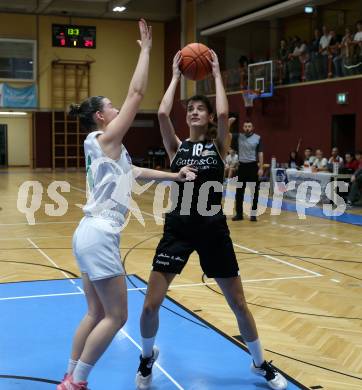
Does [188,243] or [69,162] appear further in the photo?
[69,162]

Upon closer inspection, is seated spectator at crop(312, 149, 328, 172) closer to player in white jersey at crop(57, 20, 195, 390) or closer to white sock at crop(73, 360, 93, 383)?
player in white jersey at crop(57, 20, 195, 390)

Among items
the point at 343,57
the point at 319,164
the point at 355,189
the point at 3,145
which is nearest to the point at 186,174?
the point at 355,189

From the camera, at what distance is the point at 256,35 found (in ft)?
77.8

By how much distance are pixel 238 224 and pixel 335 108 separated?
302 inches

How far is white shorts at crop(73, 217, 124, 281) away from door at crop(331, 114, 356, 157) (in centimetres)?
1485

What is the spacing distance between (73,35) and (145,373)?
19.6 metres

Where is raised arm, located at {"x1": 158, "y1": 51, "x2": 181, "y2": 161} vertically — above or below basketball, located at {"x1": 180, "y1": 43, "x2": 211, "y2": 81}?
below

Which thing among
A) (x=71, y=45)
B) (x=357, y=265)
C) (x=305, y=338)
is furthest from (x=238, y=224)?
(x=71, y=45)

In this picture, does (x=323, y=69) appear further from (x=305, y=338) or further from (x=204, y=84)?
(x=305, y=338)

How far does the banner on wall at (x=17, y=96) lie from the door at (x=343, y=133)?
1465 cm

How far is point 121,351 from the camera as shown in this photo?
4.36 metres

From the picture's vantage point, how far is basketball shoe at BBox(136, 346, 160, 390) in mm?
3729

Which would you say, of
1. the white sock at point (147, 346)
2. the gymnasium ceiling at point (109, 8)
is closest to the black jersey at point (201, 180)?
the white sock at point (147, 346)

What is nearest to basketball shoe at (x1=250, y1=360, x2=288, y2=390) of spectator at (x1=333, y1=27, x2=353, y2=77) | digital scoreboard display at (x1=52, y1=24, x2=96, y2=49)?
spectator at (x1=333, y1=27, x2=353, y2=77)
